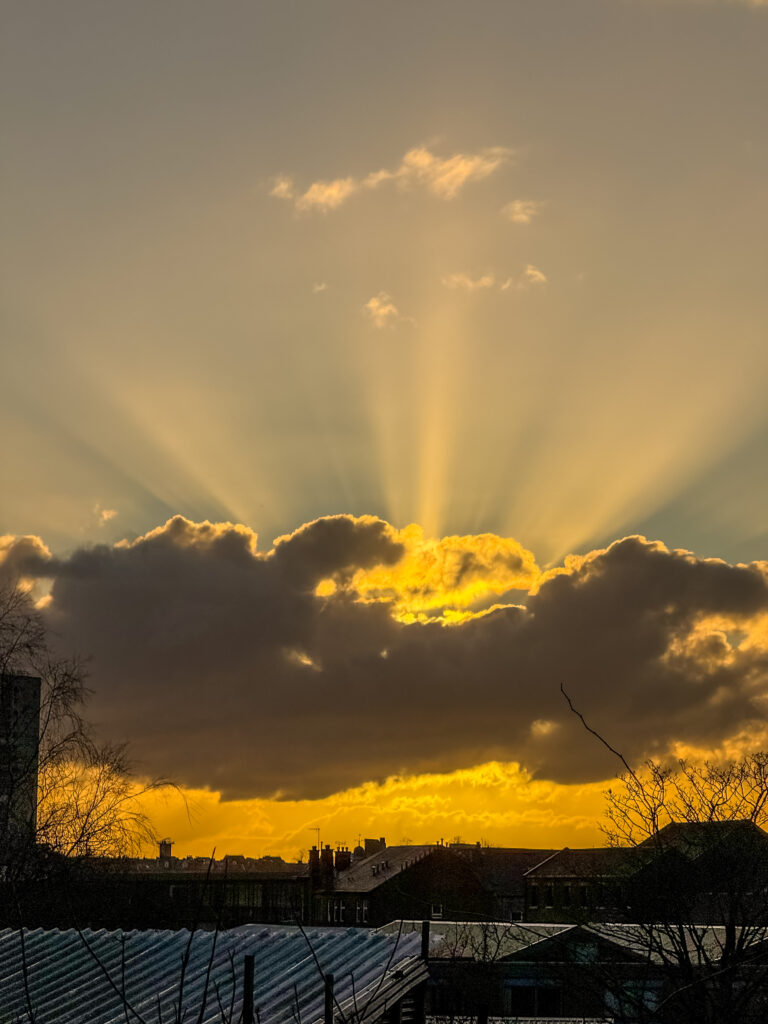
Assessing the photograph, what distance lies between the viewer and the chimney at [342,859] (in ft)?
262


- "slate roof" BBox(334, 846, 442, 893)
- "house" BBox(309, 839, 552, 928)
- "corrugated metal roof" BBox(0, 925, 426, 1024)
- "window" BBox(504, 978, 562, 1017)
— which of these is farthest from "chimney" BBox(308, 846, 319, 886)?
"corrugated metal roof" BBox(0, 925, 426, 1024)

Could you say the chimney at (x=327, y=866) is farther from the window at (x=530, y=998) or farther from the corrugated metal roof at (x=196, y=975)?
the corrugated metal roof at (x=196, y=975)

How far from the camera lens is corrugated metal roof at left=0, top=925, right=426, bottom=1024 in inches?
434

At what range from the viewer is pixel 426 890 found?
7119 cm

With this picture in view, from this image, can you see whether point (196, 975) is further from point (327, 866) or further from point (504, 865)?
point (504, 865)

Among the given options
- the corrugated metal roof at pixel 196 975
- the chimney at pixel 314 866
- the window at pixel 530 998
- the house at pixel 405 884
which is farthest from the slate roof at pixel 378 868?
the corrugated metal roof at pixel 196 975

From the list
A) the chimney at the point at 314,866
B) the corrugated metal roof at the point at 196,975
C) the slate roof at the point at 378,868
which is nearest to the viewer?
the corrugated metal roof at the point at 196,975

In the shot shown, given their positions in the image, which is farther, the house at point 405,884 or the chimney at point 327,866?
the chimney at point 327,866

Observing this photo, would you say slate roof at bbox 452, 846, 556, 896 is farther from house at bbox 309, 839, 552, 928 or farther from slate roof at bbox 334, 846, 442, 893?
slate roof at bbox 334, 846, 442, 893

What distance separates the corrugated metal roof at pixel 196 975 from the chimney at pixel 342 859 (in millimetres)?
68937

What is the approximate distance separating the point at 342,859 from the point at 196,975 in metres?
71.3

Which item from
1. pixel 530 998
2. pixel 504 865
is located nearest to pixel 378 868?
pixel 504 865

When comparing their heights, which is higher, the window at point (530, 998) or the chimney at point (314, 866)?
the chimney at point (314, 866)

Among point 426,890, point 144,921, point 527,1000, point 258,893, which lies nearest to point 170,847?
point 258,893
